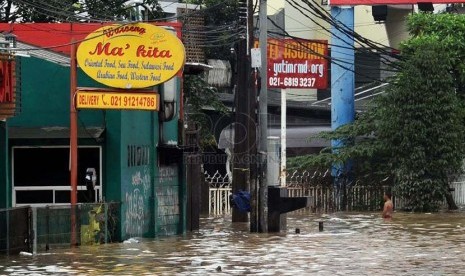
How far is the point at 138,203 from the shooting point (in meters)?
29.4

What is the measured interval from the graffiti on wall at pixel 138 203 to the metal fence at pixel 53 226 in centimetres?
92

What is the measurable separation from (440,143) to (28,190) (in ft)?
59.5

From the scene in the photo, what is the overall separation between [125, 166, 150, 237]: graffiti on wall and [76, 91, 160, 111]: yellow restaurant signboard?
2.58 m

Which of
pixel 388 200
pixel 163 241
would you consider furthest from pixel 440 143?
pixel 163 241

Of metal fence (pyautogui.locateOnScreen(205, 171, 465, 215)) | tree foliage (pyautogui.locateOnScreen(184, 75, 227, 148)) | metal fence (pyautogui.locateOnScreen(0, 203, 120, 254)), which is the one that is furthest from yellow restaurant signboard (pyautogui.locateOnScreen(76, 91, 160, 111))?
tree foliage (pyautogui.locateOnScreen(184, 75, 227, 148))

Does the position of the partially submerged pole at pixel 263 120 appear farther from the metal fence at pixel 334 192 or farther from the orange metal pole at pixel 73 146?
the metal fence at pixel 334 192

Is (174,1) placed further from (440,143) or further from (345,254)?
(345,254)

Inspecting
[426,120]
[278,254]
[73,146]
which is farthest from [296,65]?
[278,254]

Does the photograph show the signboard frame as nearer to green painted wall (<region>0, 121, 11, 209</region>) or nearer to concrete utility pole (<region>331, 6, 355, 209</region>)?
green painted wall (<region>0, 121, 11, 209</region>)

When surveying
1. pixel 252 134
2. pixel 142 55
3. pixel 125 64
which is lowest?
pixel 252 134

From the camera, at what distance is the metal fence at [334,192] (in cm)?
4409

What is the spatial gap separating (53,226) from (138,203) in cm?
430

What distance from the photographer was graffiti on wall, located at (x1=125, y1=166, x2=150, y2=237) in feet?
93.9

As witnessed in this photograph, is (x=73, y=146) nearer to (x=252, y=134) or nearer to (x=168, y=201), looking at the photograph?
(x=168, y=201)
